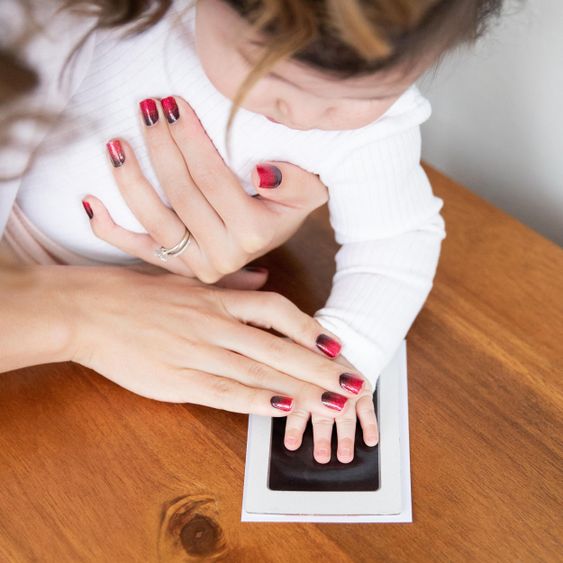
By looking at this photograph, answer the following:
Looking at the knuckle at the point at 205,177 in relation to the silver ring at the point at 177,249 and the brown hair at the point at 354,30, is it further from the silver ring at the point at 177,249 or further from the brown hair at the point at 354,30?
the brown hair at the point at 354,30

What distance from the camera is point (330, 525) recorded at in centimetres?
74

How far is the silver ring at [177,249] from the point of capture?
2.82 feet

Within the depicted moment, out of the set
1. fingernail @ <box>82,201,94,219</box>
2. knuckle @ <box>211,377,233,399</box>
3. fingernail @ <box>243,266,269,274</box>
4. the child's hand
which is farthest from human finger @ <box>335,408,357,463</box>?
fingernail @ <box>82,201,94,219</box>

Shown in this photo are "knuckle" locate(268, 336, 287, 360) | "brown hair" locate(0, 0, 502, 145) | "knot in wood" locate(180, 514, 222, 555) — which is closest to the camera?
"brown hair" locate(0, 0, 502, 145)

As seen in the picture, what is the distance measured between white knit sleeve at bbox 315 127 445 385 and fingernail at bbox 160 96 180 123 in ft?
0.55

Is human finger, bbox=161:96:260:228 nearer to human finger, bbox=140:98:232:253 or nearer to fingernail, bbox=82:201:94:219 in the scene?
human finger, bbox=140:98:232:253

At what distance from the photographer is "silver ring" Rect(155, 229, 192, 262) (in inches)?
33.8

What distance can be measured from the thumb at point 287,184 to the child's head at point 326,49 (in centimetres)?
13

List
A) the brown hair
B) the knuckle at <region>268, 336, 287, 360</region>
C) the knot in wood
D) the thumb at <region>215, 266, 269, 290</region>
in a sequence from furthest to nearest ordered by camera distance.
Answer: the thumb at <region>215, 266, 269, 290</region> → the knuckle at <region>268, 336, 287, 360</region> → the knot in wood → the brown hair

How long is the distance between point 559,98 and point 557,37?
0.25 feet

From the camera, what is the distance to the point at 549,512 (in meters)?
0.75

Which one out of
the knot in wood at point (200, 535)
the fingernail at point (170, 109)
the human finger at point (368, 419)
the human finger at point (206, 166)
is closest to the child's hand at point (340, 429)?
the human finger at point (368, 419)

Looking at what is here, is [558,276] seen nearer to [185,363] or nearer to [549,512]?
[549,512]

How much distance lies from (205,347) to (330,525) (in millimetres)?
222
